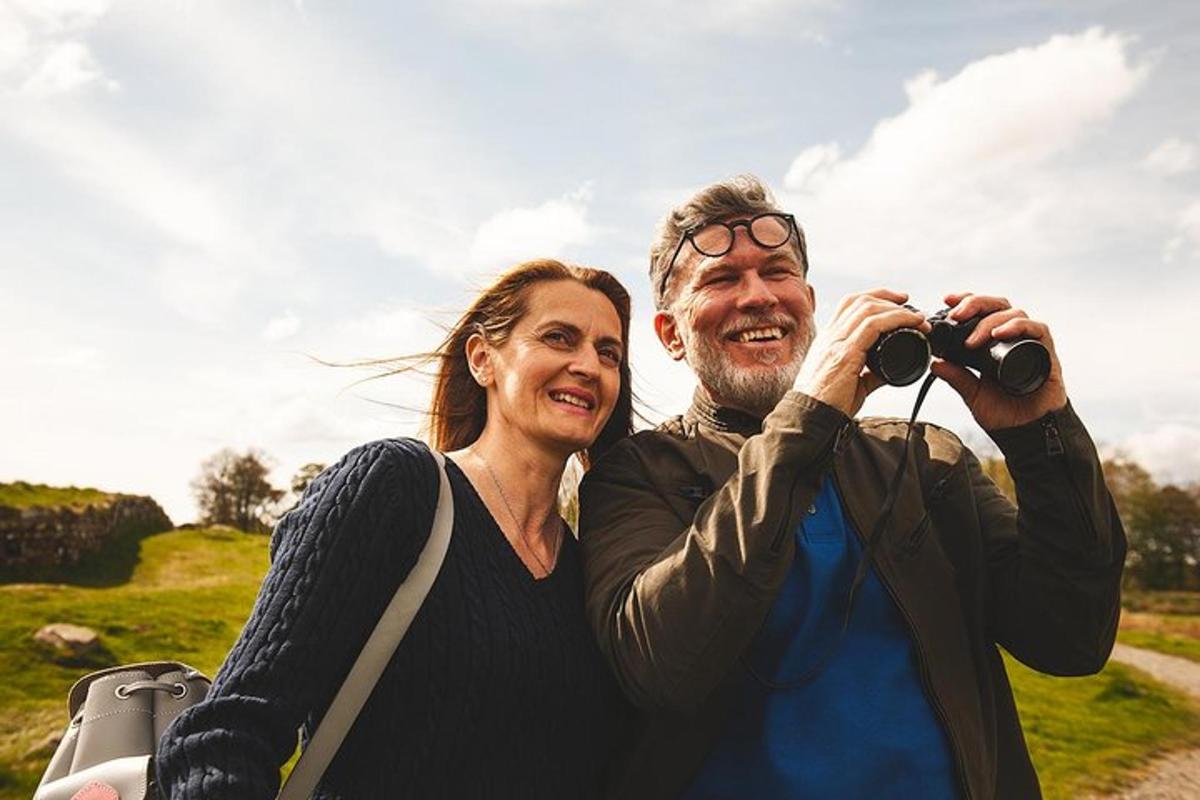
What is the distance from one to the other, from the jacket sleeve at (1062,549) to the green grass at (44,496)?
2195cm

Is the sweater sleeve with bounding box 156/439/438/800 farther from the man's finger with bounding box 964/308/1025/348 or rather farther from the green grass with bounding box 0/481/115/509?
the green grass with bounding box 0/481/115/509

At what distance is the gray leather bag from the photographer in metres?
1.94

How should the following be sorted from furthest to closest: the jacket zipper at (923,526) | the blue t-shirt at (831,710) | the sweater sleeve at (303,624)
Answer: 1. the jacket zipper at (923,526)
2. the blue t-shirt at (831,710)
3. the sweater sleeve at (303,624)

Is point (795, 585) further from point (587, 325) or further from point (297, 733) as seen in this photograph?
point (297, 733)

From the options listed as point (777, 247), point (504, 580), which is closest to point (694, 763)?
point (504, 580)

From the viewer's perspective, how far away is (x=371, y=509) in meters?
2.09

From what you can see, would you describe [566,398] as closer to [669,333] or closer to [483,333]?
[483,333]

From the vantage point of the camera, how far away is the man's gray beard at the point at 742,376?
2844 mm

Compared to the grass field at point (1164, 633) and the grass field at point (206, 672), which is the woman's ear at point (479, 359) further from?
the grass field at point (1164, 633)

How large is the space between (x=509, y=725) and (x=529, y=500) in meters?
0.75

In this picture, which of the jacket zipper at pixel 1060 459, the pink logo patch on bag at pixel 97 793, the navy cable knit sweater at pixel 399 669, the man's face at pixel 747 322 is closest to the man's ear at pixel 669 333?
the man's face at pixel 747 322

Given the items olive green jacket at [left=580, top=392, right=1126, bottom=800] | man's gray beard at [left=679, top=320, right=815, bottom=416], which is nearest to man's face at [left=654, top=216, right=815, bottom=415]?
man's gray beard at [left=679, top=320, right=815, bottom=416]

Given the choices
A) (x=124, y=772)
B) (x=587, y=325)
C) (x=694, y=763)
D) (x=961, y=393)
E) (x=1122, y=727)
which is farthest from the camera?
(x=1122, y=727)

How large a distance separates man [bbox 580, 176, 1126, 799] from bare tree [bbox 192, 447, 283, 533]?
50842mm
